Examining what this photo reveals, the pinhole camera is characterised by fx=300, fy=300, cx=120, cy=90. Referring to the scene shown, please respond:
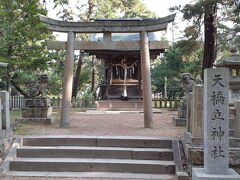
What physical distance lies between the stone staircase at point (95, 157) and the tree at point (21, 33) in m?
9.55

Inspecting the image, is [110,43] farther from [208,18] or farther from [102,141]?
[208,18]

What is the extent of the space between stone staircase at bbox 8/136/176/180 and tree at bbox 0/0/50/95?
31.3 feet

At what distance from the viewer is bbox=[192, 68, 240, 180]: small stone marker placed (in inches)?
217

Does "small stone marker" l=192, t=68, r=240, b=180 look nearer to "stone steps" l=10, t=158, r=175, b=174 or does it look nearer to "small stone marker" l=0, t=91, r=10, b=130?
"stone steps" l=10, t=158, r=175, b=174

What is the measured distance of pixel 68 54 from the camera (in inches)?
449

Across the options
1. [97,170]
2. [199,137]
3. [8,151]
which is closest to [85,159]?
[97,170]

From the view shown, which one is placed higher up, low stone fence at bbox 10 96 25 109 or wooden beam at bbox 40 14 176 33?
wooden beam at bbox 40 14 176 33

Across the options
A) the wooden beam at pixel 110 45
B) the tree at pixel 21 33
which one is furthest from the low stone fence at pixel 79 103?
the wooden beam at pixel 110 45

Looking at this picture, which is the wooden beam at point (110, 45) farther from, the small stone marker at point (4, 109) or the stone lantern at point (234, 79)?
the small stone marker at point (4, 109)

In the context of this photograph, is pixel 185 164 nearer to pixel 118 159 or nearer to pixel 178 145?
pixel 178 145

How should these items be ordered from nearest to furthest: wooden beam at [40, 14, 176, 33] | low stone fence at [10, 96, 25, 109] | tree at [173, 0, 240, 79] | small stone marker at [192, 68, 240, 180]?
small stone marker at [192, 68, 240, 180] < wooden beam at [40, 14, 176, 33] < tree at [173, 0, 240, 79] < low stone fence at [10, 96, 25, 109]

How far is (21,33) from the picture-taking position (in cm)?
1706

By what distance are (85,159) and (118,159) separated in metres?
0.84

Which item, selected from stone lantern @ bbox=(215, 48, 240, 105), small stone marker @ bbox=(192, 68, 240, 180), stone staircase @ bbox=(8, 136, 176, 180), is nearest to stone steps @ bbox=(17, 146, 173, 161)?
stone staircase @ bbox=(8, 136, 176, 180)
